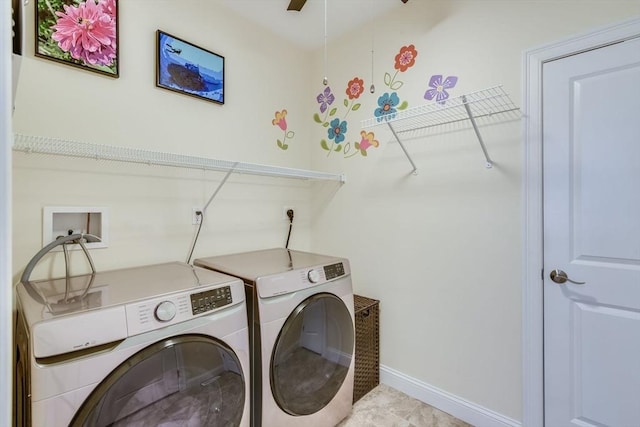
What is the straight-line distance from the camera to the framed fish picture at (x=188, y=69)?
1749 mm

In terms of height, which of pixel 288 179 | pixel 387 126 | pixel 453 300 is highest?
pixel 387 126

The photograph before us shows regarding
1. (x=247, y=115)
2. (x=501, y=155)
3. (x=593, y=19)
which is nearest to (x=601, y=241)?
(x=501, y=155)

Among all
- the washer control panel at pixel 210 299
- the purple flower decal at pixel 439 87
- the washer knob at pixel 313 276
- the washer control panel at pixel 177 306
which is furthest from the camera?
the purple flower decal at pixel 439 87

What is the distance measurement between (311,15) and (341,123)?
2.56 ft

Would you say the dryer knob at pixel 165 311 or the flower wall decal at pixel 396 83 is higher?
the flower wall decal at pixel 396 83

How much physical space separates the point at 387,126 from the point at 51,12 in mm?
1895

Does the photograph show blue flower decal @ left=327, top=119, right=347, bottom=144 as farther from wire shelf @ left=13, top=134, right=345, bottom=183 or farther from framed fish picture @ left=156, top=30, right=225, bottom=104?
framed fish picture @ left=156, top=30, right=225, bottom=104

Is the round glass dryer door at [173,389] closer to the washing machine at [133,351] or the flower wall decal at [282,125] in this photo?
the washing machine at [133,351]

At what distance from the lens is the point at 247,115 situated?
2.21 metres

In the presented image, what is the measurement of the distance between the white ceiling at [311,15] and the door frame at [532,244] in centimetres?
104

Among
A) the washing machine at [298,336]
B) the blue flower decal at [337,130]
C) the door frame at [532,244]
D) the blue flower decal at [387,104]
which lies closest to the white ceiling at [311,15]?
the blue flower decal at [387,104]

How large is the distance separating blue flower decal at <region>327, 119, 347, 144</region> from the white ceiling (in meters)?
0.70

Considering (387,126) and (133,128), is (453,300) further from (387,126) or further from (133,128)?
(133,128)

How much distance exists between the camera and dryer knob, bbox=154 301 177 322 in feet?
3.35
